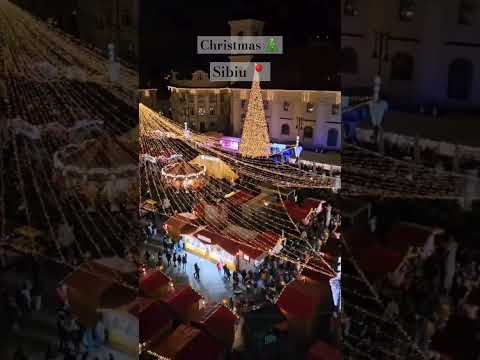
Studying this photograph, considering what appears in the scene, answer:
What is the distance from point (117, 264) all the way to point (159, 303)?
0.28 m

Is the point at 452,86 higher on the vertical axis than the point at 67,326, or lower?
higher

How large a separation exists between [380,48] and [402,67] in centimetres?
12

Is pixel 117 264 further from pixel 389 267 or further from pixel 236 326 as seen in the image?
pixel 389 267

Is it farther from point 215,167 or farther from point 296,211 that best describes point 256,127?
point 296,211

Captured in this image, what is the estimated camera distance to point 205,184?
7.79 ft

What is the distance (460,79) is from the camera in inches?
67.5

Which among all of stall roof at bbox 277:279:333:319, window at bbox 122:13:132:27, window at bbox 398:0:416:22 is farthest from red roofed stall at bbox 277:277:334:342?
window at bbox 122:13:132:27

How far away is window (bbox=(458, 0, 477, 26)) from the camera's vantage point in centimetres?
165

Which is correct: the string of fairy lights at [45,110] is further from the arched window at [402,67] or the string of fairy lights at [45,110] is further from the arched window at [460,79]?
the arched window at [460,79]

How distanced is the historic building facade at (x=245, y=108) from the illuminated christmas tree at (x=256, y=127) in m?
0.02

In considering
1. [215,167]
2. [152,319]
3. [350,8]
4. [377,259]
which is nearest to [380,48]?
[350,8]

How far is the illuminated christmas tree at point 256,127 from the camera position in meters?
2.25

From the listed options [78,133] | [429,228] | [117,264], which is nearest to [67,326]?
[117,264]

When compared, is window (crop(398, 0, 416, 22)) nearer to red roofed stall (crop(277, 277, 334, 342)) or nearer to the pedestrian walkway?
red roofed stall (crop(277, 277, 334, 342))
